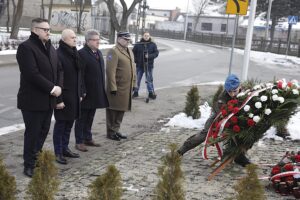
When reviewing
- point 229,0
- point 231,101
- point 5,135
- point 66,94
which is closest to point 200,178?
point 231,101

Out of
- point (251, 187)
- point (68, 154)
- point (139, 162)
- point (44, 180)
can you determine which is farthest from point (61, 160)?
point (251, 187)

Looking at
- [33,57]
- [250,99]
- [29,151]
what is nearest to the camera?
[33,57]

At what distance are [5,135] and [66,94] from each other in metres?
2.09

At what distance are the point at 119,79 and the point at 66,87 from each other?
160 centimetres

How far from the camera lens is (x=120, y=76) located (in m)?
7.32

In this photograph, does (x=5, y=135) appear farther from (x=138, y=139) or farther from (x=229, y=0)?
(x=229, y=0)

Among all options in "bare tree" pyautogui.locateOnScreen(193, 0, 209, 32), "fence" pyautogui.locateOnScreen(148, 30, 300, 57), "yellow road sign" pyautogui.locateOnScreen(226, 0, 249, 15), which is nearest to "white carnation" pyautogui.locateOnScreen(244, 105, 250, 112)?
"yellow road sign" pyautogui.locateOnScreen(226, 0, 249, 15)

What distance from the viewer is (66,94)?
588 centimetres

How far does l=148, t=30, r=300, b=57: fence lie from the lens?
39.2m

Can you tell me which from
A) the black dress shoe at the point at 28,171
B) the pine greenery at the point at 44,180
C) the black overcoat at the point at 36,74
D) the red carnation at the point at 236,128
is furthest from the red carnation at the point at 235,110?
the pine greenery at the point at 44,180

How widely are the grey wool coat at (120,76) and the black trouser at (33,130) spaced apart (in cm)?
188

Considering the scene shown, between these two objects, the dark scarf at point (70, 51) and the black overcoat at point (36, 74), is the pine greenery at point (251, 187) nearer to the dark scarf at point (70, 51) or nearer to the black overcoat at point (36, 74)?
the black overcoat at point (36, 74)

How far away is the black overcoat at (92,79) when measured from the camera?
6414mm

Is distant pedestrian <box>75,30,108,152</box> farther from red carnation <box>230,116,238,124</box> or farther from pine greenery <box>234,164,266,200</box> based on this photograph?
pine greenery <box>234,164,266,200</box>
